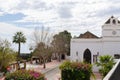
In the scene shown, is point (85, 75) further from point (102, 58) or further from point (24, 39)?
point (24, 39)

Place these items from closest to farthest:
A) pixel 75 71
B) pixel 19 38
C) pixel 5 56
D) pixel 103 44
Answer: pixel 75 71, pixel 5 56, pixel 103 44, pixel 19 38

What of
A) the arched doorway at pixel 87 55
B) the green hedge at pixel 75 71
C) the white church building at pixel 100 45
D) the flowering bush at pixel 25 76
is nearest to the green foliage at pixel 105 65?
the green hedge at pixel 75 71

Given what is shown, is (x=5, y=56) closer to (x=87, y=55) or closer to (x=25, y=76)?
(x=87, y=55)

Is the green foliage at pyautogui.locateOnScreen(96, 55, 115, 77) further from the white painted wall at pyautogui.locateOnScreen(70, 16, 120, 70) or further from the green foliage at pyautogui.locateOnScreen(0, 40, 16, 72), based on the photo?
the white painted wall at pyautogui.locateOnScreen(70, 16, 120, 70)

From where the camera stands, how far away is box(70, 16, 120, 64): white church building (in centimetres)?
5449

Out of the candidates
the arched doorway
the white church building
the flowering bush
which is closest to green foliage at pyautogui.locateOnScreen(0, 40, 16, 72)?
the white church building

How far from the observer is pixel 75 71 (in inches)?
843

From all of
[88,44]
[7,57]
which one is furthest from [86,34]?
[7,57]

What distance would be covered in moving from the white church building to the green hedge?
107ft

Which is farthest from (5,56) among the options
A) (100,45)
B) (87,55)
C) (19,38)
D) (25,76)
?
(19,38)

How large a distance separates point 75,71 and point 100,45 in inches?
1337

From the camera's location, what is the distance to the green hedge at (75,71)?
21348 mm

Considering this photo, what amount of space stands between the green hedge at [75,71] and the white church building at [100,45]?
32542mm

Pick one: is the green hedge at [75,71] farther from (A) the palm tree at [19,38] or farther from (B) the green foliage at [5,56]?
(A) the palm tree at [19,38]
